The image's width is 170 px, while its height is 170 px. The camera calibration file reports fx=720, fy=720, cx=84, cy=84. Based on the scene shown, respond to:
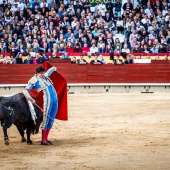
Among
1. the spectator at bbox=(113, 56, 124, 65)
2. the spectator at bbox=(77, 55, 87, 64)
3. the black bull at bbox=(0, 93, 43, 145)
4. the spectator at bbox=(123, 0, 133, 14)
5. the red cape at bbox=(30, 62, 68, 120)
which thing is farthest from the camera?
the spectator at bbox=(123, 0, 133, 14)

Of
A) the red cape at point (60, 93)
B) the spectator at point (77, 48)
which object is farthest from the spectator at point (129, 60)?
the red cape at point (60, 93)

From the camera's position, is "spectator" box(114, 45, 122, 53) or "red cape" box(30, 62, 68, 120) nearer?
"red cape" box(30, 62, 68, 120)

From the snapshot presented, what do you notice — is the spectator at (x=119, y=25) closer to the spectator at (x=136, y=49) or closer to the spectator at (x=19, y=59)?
the spectator at (x=136, y=49)

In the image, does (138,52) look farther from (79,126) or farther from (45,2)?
(79,126)

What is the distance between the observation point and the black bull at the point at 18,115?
28.9 feet

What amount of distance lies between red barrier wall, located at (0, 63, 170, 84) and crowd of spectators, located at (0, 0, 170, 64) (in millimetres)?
348

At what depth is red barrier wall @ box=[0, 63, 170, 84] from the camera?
1912 cm

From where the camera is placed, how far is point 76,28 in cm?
1938

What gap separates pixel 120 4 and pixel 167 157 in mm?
13886

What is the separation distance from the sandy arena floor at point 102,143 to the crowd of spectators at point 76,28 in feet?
13.9

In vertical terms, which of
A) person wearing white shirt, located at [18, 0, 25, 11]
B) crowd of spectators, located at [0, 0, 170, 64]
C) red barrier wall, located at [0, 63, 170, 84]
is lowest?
red barrier wall, located at [0, 63, 170, 84]

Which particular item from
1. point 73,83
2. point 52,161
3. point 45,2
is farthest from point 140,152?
point 45,2

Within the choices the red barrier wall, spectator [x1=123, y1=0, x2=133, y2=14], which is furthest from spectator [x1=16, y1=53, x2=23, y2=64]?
spectator [x1=123, y1=0, x2=133, y2=14]

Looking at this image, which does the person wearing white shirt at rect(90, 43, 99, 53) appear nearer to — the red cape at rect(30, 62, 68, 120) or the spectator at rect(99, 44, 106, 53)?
the spectator at rect(99, 44, 106, 53)
